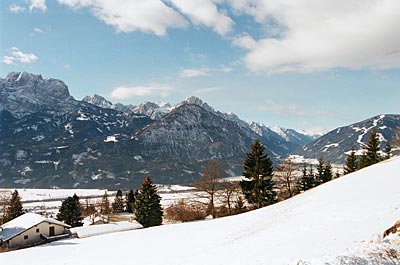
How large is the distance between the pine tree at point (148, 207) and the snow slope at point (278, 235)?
27760 mm

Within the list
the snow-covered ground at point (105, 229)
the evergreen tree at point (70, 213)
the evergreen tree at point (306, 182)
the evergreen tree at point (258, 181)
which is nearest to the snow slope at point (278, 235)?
the evergreen tree at point (258, 181)

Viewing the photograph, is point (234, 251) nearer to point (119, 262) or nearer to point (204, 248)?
point (204, 248)

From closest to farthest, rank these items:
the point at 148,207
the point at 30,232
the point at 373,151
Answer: the point at 30,232
the point at 148,207
the point at 373,151

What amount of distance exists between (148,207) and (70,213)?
85.0 ft

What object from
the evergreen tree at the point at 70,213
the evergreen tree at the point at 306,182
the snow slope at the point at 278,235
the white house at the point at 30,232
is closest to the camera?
the snow slope at the point at 278,235

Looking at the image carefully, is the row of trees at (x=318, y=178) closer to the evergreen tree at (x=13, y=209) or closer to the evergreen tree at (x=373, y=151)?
the evergreen tree at (x=373, y=151)

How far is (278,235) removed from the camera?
995 inches

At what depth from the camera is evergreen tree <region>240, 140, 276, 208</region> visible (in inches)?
1981

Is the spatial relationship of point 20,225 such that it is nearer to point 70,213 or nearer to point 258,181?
point 70,213

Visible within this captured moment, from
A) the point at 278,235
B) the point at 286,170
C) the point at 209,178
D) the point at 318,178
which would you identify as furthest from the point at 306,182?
the point at 278,235

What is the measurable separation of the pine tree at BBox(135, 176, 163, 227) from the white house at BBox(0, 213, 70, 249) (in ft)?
47.1

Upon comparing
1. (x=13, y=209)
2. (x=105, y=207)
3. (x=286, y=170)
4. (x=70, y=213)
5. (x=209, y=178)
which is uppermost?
(x=209, y=178)

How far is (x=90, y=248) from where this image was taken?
1336 inches

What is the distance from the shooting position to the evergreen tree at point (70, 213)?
80375mm
